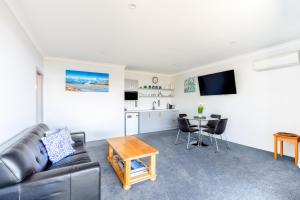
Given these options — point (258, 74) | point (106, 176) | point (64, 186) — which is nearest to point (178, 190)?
point (106, 176)

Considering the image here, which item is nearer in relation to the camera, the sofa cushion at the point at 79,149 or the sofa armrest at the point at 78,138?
the sofa cushion at the point at 79,149

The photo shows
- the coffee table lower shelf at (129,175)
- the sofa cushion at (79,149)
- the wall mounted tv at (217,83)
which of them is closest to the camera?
the coffee table lower shelf at (129,175)

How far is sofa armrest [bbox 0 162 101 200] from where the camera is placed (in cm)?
120

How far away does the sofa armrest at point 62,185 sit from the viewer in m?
1.20

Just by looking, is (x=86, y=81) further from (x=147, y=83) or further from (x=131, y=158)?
(x=131, y=158)

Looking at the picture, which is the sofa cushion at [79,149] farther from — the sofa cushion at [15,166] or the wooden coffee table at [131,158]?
the sofa cushion at [15,166]

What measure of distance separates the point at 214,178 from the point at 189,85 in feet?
12.8

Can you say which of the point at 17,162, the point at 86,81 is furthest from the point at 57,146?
the point at 86,81

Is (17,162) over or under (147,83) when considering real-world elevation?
under

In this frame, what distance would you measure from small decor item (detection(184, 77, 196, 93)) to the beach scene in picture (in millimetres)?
3087

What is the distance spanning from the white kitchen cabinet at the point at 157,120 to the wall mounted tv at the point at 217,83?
159 cm

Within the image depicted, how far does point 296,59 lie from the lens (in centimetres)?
293

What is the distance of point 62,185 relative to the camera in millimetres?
1341

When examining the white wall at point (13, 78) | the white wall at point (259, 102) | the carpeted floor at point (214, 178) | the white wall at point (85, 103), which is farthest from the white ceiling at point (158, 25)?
the carpeted floor at point (214, 178)
